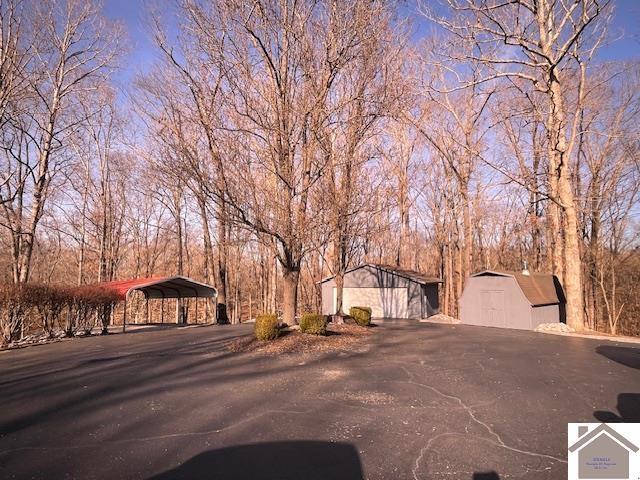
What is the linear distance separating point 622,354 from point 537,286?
11.2 m

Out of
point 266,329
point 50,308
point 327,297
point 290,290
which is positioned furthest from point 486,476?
point 327,297

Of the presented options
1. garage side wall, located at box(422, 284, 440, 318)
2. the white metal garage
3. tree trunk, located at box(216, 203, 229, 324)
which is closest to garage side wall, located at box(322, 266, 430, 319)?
the white metal garage

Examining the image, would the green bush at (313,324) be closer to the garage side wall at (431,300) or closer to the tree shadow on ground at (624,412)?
the tree shadow on ground at (624,412)

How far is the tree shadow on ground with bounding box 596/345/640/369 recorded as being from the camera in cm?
838

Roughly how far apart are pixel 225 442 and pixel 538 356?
782cm

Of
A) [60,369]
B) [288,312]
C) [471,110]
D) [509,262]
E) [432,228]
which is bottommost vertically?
[60,369]

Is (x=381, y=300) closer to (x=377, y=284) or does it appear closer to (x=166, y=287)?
(x=377, y=284)

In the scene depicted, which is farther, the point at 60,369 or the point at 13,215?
the point at 13,215

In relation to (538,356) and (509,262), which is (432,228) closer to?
(509,262)

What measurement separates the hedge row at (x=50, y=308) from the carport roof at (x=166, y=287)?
109 centimetres

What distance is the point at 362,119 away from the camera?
1398 centimetres

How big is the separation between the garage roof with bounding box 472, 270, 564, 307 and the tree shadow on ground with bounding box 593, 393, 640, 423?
13.6 m

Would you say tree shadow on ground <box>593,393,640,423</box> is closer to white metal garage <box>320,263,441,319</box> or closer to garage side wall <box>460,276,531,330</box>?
garage side wall <box>460,276,531,330</box>

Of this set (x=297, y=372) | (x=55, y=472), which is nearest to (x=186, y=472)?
(x=55, y=472)
